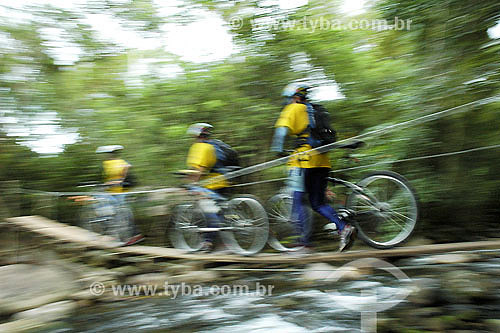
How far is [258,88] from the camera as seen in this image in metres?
6.56

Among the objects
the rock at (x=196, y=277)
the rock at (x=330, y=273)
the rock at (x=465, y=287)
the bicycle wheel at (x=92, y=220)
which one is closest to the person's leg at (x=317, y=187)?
the rock at (x=330, y=273)

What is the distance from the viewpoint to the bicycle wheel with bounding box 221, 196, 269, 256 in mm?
4949

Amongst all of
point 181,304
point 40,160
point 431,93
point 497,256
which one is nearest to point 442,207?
point 497,256

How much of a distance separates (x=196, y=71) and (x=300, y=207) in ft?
11.1

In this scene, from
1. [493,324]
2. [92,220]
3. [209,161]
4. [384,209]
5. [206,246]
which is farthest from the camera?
[92,220]

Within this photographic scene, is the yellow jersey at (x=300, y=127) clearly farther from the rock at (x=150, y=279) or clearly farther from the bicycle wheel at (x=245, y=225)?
the rock at (x=150, y=279)

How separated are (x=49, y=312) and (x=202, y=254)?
1.76m

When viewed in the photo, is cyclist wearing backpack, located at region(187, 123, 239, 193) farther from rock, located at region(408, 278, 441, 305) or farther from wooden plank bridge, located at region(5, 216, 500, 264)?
rock, located at region(408, 278, 441, 305)

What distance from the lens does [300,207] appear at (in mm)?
4324

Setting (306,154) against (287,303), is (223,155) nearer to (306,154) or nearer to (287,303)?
(306,154)

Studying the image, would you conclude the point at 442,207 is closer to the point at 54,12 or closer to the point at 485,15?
the point at 485,15

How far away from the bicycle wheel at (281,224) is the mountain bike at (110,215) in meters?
2.21

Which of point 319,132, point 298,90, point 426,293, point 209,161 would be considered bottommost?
point 426,293

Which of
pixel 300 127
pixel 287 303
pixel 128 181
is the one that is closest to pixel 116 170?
pixel 128 181
